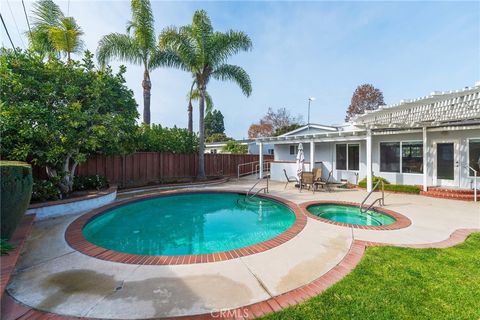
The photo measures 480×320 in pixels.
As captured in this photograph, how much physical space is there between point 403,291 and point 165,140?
13657 mm

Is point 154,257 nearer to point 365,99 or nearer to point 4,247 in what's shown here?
point 4,247

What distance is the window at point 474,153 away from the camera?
9.40 meters

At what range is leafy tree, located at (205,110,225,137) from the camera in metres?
59.9

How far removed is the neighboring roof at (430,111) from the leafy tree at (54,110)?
1093 cm

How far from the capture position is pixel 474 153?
9.49 metres

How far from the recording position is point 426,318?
7.85ft

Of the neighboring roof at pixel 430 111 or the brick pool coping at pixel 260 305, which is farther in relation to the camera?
the neighboring roof at pixel 430 111

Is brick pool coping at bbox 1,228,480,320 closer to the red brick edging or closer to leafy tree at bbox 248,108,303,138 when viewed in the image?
the red brick edging

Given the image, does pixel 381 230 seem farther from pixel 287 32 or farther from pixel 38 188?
pixel 287 32

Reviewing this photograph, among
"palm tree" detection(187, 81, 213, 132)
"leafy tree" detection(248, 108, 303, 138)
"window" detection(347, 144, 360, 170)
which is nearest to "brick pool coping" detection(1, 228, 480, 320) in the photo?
"window" detection(347, 144, 360, 170)

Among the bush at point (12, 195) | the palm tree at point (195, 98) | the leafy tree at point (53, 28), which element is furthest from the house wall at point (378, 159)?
the leafy tree at point (53, 28)

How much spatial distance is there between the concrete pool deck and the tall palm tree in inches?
462

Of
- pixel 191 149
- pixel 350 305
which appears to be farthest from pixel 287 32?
pixel 350 305

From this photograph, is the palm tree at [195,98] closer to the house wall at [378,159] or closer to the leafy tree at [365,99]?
the house wall at [378,159]
